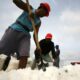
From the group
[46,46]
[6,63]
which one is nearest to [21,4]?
[6,63]

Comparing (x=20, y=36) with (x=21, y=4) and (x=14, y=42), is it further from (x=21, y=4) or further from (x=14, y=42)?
(x=21, y=4)

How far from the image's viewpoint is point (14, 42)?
20.0ft

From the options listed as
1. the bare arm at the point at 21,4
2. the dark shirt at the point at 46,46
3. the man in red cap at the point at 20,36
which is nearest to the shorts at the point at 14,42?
the man in red cap at the point at 20,36

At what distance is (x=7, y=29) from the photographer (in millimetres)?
6230

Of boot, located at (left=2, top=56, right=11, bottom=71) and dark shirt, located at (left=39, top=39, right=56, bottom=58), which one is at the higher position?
dark shirt, located at (left=39, top=39, right=56, bottom=58)

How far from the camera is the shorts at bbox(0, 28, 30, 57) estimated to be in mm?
6051

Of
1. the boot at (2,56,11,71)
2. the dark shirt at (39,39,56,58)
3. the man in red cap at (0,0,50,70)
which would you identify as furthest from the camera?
the dark shirt at (39,39,56,58)

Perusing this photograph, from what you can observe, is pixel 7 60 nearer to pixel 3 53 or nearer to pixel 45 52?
pixel 3 53

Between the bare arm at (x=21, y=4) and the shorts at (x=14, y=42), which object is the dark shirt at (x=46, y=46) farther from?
the shorts at (x=14, y=42)

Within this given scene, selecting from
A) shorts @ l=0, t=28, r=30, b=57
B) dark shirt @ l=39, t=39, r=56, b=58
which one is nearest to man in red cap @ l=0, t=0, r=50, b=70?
shorts @ l=0, t=28, r=30, b=57

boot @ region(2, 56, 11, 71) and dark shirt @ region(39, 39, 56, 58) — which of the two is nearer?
boot @ region(2, 56, 11, 71)

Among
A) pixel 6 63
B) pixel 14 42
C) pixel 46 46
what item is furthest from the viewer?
pixel 46 46

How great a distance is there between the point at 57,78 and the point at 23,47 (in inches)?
40.1

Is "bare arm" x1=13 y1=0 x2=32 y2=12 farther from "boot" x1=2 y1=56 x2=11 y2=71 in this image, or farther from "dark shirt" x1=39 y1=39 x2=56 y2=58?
"dark shirt" x1=39 y1=39 x2=56 y2=58
